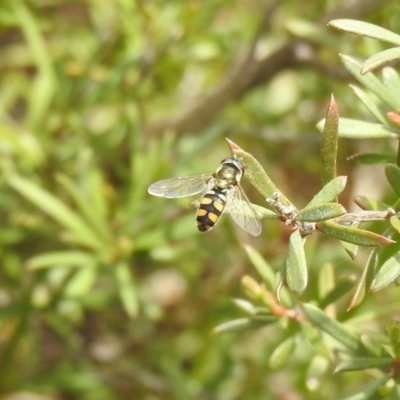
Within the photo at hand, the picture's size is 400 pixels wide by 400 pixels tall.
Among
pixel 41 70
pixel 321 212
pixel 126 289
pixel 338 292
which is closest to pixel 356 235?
pixel 321 212

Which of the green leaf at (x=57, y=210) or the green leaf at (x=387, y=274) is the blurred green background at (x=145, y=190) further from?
the green leaf at (x=387, y=274)

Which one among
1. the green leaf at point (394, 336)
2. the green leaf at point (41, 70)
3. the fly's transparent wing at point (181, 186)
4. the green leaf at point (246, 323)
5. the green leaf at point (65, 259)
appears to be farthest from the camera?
the green leaf at point (41, 70)

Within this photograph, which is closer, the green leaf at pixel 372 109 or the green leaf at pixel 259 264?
the green leaf at pixel 372 109

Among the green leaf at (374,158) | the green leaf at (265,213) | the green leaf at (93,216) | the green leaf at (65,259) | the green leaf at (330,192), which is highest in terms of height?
the green leaf at (93,216)

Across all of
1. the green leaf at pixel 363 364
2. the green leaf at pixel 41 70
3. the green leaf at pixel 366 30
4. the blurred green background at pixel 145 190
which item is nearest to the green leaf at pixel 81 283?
the blurred green background at pixel 145 190

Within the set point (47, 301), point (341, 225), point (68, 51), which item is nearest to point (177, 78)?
point (68, 51)

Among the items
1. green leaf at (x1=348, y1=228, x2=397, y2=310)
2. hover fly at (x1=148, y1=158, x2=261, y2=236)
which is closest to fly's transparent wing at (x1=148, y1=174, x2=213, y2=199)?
hover fly at (x1=148, y1=158, x2=261, y2=236)

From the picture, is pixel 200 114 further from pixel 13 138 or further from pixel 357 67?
pixel 357 67

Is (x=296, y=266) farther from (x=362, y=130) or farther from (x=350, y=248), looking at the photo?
(x=362, y=130)
